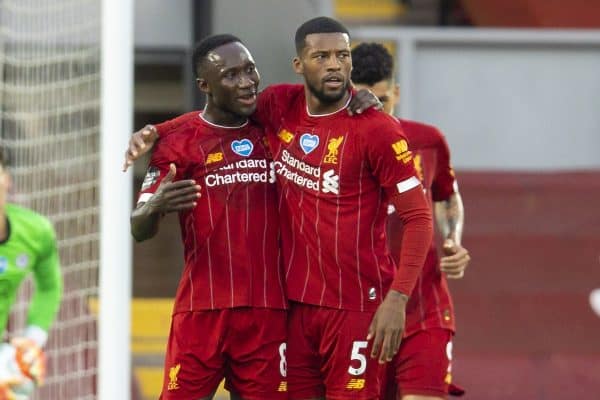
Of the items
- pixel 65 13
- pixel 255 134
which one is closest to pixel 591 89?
pixel 65 13

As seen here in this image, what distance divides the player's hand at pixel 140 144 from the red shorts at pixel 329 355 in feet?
2.64

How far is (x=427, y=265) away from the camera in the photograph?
5.72 meters

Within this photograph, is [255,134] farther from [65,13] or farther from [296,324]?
[65,13]

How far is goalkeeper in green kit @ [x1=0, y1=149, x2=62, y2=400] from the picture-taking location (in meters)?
5.44

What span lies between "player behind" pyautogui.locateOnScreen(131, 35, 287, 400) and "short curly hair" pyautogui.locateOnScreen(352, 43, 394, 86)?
763 mm

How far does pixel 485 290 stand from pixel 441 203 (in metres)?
3.31

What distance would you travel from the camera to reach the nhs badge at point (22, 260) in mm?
5644

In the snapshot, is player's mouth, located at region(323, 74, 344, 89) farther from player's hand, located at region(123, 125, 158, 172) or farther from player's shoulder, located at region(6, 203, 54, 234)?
player's shoulder, located at region(6, 203, 54, 234)

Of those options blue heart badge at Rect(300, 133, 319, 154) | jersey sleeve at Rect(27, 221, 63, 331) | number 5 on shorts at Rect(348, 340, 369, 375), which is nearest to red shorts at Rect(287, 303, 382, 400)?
number 5 on shorts at Rect(348, 340, 369, 375)

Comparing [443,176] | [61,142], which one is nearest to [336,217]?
[443,176]

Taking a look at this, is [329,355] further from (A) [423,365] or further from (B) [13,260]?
(B) [13,260]

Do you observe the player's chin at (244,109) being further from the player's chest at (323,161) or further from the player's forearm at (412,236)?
the player's forearm at (412,236)

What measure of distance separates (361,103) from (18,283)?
1673mm

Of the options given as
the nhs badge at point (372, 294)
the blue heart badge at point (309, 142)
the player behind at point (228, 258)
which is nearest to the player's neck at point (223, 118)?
the player behind at point (228, 258)
